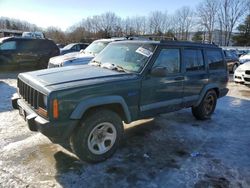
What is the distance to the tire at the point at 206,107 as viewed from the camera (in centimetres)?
630

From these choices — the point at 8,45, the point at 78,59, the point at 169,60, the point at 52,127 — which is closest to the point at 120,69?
the point at 169,60

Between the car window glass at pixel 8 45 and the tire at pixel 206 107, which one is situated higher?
the car window glass at pixel 8 45

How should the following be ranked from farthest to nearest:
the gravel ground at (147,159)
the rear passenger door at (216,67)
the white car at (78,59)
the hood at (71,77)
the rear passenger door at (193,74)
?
the white car at (78,59), the rear passenger door at (216,67), the rear passenger door at (193,74), the hood at (71,77), the gravel ground at (147,159)

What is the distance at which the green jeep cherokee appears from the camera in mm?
3658

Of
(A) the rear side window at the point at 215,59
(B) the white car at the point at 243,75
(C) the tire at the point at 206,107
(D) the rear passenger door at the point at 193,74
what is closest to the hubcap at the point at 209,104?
(C) the tire at the point at 206,107

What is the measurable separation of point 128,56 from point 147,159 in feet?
6.07

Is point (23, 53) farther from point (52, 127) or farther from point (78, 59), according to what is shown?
point (52, 127)

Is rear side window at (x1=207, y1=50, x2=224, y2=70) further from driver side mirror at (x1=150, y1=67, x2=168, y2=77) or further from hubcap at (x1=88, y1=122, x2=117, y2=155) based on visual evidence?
hubcap at (x1=88, y1=122, x2=117, y2=155)

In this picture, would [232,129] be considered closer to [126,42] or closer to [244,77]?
[126,42]

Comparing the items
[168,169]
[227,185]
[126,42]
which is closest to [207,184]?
[227,185]

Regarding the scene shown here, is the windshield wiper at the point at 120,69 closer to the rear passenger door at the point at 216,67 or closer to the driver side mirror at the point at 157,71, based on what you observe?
the driver side mirror at the point at 157,71

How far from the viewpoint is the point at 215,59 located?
6.41 m

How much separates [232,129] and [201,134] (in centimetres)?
90

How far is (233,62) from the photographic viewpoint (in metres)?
17.0
